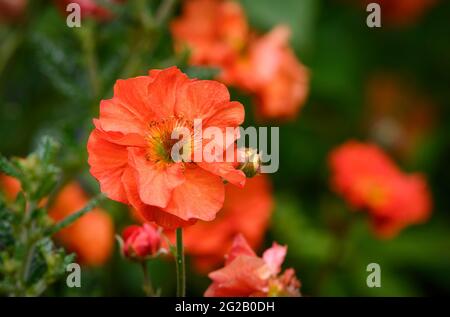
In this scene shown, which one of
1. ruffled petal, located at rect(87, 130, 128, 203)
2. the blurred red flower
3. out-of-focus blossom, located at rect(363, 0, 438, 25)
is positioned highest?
out-of-focus blossom, located at rect(363, 0, 438, 25)

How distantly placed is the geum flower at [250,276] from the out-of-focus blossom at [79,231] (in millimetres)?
327

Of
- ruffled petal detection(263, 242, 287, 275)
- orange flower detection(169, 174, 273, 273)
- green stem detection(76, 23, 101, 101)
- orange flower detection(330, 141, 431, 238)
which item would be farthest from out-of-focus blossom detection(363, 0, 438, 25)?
ruffled petal detection(263, 242, 287, 275)

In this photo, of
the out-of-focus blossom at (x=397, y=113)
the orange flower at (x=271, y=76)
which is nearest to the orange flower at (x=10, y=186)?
the orange flower at (x=271, y=76)

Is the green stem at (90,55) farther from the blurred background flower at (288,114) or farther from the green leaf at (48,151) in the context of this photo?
the green leaf at (48,151)

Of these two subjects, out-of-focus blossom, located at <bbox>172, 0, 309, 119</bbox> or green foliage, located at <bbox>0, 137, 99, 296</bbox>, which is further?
out-of-focus blossom, located at <bbox>172, 0, 309, 119</bbox>

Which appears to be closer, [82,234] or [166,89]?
[166,89]

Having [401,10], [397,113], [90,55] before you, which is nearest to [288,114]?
[90,55]

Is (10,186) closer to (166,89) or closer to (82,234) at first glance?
(82,234)

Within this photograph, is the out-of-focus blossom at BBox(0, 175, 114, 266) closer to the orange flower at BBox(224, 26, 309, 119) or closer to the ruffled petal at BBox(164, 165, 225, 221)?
the orange flower at BBox(224, 26, 309, 119)

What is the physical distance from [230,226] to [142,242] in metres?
0.35

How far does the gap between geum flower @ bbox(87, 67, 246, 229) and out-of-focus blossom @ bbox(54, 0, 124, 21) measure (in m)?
0.35

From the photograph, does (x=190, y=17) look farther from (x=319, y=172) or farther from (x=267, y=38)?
(x=319, y=172)

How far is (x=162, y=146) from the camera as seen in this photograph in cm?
53

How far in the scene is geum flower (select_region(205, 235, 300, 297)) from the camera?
1.73ft
